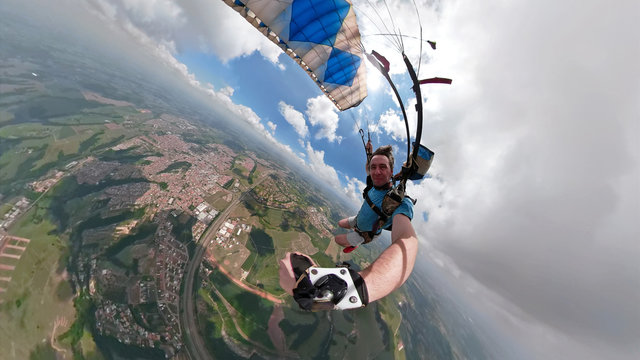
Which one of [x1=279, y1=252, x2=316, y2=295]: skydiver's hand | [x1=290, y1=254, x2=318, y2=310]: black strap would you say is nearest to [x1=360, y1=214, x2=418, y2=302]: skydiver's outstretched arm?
[x1=290, y1=254, x2=318, y2=310]: black strap

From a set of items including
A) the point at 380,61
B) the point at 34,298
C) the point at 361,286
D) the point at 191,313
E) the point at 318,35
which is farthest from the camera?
the point at 191,313

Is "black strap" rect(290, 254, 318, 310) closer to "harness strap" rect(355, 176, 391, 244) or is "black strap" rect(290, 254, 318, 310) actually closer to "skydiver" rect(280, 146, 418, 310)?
"skydiver" rect(280, 146, 418, 310)

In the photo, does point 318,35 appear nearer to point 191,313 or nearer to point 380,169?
point 380,169

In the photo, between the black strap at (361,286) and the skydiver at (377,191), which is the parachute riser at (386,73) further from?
the black strap at (361,286)

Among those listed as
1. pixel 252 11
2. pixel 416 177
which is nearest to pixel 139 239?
pixel 252 11

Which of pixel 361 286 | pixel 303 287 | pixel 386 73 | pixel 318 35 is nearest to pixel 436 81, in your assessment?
pixel 386 73

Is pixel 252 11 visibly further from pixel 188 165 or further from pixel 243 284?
pixel 188 165

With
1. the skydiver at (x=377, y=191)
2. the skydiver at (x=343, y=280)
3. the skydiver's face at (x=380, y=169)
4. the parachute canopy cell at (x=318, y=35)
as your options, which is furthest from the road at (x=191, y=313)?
the skydiver at (x=343, y=280)
